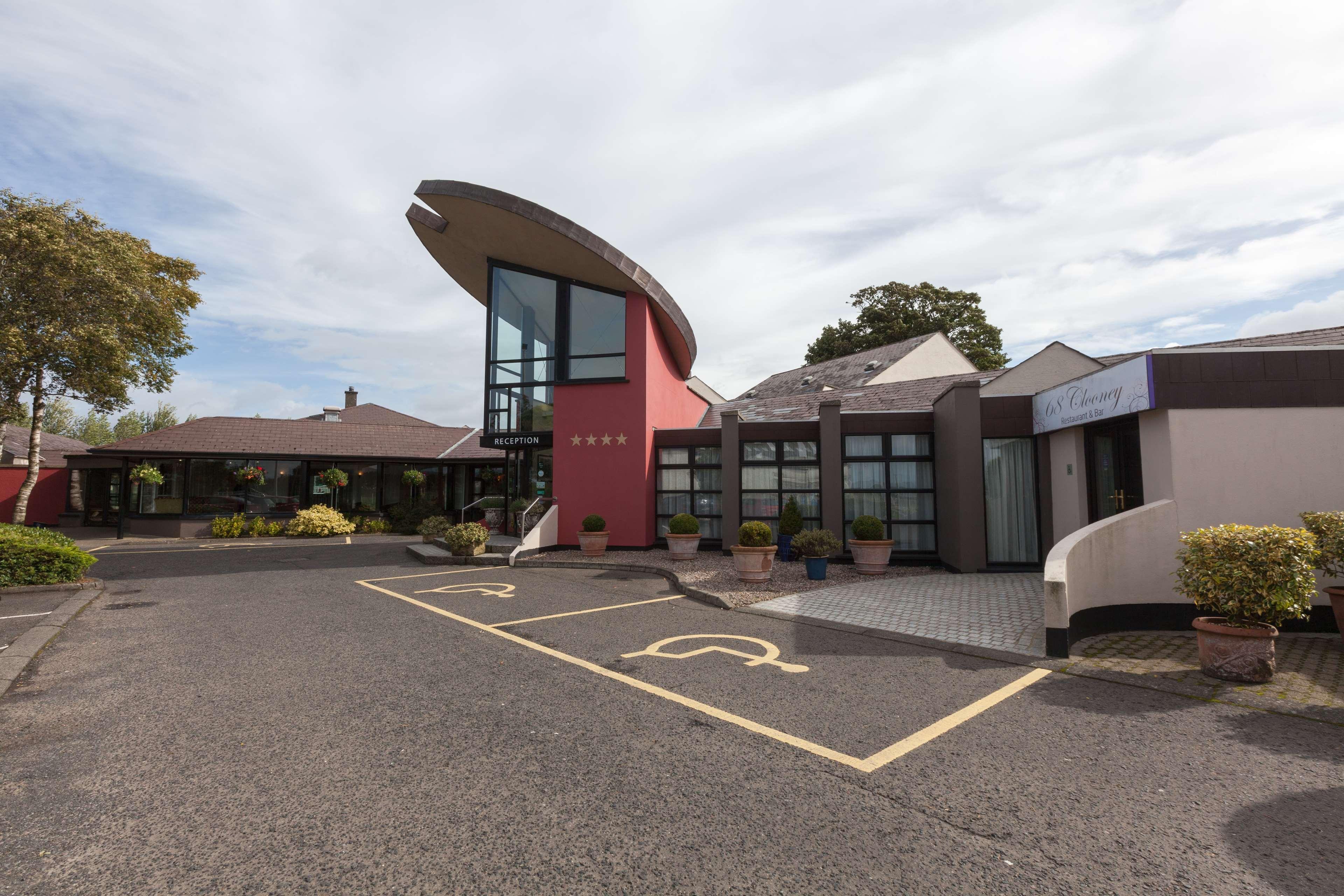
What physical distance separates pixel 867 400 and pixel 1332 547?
37.2 feet

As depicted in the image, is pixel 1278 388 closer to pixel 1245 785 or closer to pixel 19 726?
pixel 1245 785

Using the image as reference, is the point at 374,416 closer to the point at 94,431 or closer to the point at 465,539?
the point at 465,539

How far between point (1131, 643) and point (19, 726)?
33.0 feet

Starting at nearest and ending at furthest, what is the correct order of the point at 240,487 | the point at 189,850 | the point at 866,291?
the point at 189,850 < the point at 240,487 < the point at 866,291

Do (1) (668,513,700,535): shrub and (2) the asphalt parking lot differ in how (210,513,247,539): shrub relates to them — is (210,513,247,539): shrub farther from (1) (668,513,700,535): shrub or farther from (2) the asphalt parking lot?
(2) the asphalt parking lot

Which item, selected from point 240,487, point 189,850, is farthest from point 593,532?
point 240,487

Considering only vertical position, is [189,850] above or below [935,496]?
below

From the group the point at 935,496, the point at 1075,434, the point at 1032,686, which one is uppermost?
the point at 1075,434

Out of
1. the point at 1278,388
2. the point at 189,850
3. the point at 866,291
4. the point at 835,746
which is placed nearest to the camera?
the point at 189,850

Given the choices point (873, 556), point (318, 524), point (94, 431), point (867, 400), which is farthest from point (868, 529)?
point (94, 431)

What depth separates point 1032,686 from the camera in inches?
209

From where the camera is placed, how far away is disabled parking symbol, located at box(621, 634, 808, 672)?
236 inches

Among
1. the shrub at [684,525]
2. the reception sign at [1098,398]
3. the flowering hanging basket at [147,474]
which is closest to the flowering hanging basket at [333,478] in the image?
the flowering hanging basket at [147,474]

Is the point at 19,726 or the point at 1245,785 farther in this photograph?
Answer: the point at 19,726
